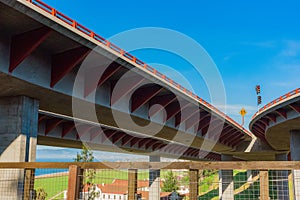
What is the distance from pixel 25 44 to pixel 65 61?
2556 millimetres

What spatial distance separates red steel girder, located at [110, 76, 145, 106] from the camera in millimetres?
20922

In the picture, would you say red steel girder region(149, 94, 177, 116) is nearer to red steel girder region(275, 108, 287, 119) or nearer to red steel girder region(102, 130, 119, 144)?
red steel girder region(275, 108, 287, 119)

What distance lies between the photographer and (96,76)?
18.7 meters

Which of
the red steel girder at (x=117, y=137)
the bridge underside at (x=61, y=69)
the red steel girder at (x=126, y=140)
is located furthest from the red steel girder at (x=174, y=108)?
the red steel girder at (x=126, y=140)

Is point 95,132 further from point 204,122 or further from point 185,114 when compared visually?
point 204,122

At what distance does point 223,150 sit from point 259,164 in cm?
5012

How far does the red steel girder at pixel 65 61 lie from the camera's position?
1593 centimetres

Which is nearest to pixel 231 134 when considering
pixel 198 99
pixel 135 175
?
pixel 198 99

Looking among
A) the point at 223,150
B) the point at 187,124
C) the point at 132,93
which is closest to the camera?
the point at 132,93

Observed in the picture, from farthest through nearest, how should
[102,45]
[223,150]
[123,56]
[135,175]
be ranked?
1. [223,150]
2. [123,56]
3. [102,45]
4. [135,175]

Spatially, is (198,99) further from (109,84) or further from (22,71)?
(22,71)

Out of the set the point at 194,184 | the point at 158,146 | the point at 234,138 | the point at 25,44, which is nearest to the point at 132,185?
the point at 194,184

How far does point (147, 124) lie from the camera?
92.6 ft

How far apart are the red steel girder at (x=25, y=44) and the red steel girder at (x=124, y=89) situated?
7.71 m
